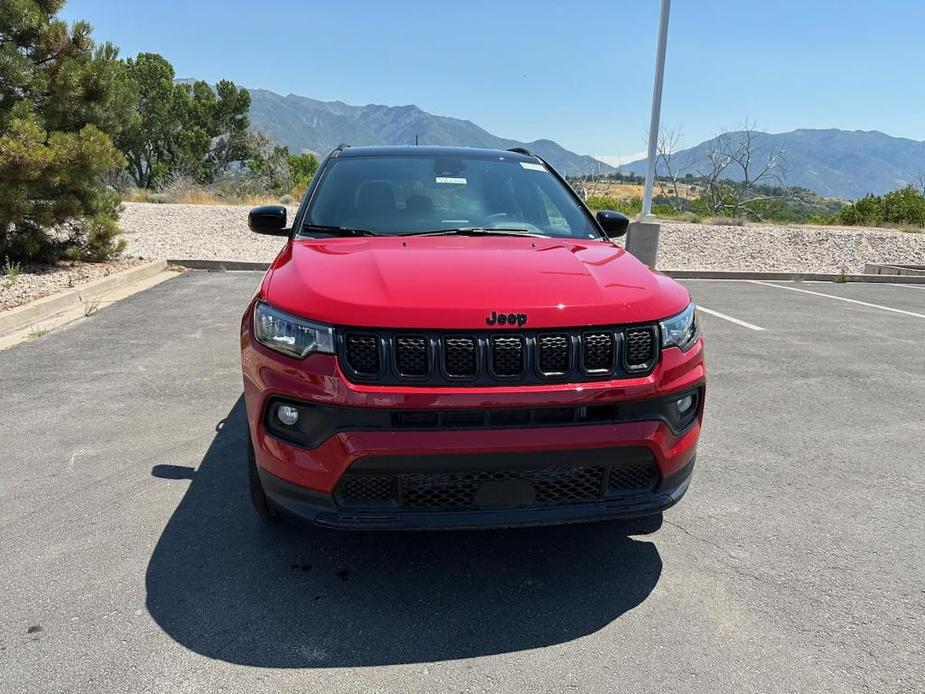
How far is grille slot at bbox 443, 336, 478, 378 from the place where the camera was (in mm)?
2367

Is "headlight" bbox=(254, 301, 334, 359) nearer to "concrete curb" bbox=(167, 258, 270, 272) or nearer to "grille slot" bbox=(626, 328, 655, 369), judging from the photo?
"grille slot" bbox=(626, 328, 655, 369)

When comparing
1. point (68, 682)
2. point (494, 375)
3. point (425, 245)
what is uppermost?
point (425, 245)

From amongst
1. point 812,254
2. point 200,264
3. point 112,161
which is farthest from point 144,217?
point 812,254

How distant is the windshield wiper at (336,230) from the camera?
345 centimetres

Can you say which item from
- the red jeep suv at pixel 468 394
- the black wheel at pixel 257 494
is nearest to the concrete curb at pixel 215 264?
the black wheel at pixel 257 494

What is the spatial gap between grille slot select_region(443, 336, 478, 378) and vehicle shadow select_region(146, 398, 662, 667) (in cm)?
92

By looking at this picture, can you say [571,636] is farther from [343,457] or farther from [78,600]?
[78,600]

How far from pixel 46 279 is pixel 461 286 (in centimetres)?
873

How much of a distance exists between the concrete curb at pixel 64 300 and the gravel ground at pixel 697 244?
2846mm

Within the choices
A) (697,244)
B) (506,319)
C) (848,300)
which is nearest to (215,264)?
(848,300)

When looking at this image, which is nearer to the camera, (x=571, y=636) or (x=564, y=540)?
(x=571, y=636)

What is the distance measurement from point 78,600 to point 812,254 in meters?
18.5

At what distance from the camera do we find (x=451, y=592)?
2.69 meters

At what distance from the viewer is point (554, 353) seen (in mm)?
2420
